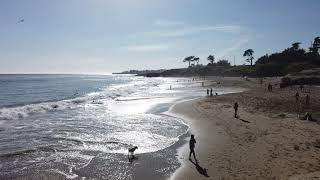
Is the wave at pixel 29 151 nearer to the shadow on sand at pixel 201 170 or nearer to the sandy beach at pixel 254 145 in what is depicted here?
the sandy beach at pixel 254 145

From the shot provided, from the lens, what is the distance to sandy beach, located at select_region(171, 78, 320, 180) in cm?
1546

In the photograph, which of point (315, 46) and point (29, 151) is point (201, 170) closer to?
point (29, 151)

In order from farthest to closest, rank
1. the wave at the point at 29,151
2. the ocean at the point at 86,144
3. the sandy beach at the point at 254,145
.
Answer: the wave at the point at 29,151 < the ocean at the point at 86,144 < the sandy beach at the point at 254,145

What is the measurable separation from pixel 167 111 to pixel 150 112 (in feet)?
6.31

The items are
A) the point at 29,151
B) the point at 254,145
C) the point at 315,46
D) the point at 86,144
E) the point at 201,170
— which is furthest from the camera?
the point at 315,46

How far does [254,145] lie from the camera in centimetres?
2027

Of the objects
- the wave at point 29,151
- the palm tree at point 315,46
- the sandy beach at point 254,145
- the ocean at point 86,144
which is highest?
the palm tree at point 315,46

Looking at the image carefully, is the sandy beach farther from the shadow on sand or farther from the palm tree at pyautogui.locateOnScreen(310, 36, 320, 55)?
the palm tree at pyautogui.locateOnScreen(310, 36, 320, 55)

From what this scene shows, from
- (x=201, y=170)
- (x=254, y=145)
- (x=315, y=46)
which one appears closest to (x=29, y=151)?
(x=201, y=170)

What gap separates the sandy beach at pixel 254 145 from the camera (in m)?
15.5

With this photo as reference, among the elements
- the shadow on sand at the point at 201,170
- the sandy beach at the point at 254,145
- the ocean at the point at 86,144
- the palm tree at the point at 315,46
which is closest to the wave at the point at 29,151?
the ocean at the point at 86,144

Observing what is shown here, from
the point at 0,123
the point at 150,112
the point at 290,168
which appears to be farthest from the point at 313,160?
the point at 0,123

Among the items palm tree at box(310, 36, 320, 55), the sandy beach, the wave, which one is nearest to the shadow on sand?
the sandy beach

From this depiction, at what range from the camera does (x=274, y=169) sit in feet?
51.4
